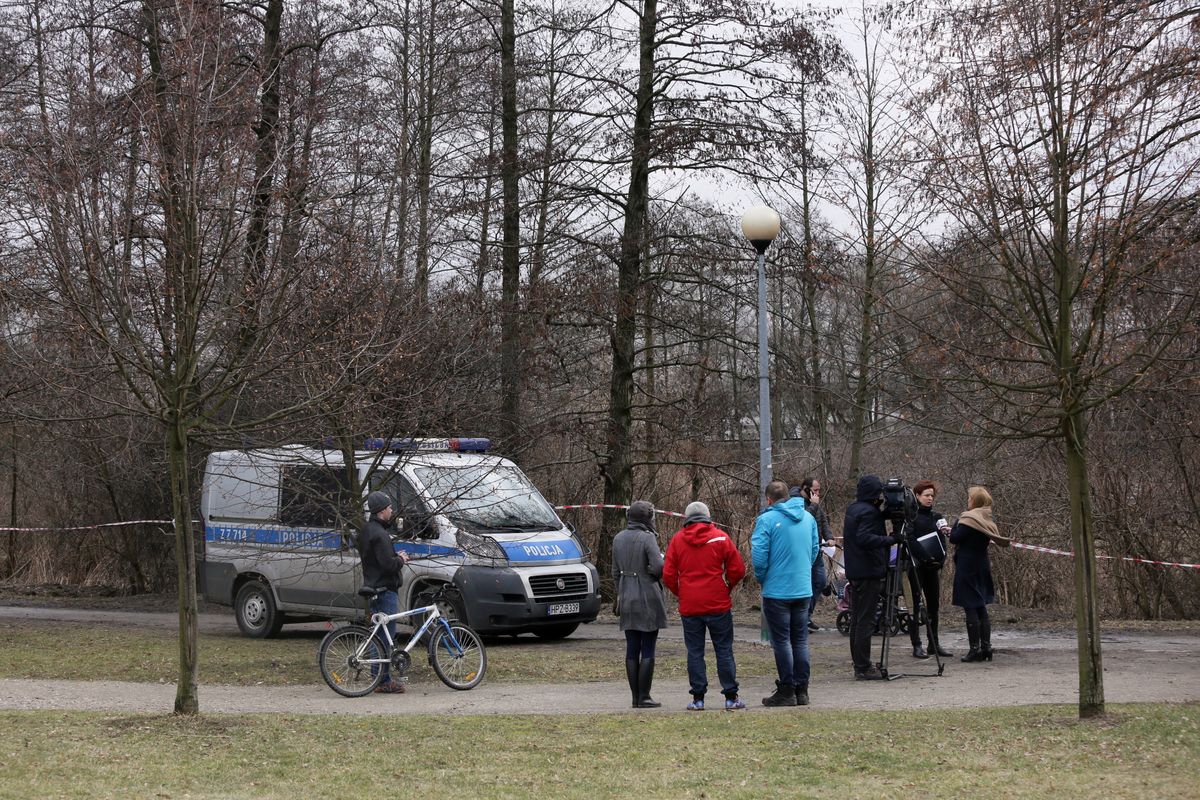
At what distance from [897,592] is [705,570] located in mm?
3614

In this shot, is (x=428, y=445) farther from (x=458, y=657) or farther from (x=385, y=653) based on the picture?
(x=385, y=653)

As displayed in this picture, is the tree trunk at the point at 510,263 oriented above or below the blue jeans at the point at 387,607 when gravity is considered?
above

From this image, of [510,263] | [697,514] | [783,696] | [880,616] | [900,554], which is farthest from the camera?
[510,263]

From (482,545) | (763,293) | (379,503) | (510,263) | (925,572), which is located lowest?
(925,572)

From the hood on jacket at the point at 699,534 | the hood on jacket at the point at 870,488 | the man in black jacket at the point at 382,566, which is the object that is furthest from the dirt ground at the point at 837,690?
the hood on jacket at the point at 870,488

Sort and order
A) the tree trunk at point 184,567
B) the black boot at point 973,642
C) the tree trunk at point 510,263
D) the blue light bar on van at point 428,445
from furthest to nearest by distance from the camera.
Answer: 1. the tree trunk at point 510,263
2. the blue light bar on van at point 428,445
3. the black boot at point 973,642
4. the tree trunk at point 184,567

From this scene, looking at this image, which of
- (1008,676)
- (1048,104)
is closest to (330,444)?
(1008,676)

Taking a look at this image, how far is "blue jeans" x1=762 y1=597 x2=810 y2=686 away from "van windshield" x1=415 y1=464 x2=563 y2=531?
450 cm

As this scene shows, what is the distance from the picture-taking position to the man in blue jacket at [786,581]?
11.1m

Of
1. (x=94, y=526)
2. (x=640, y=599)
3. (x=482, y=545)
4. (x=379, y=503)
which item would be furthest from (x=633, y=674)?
(x=94, y=526)

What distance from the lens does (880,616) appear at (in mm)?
13555

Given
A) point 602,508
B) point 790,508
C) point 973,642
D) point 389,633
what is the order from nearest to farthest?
point 790,508 < point 389,633 < point 973,642 < point 602,508

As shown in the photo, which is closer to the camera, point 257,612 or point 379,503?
point 379,503

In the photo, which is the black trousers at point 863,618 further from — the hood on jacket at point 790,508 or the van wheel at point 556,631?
the van wheel at point 556,631
